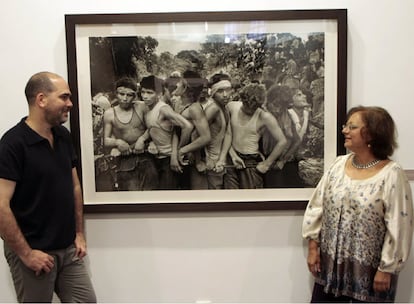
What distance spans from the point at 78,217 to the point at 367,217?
1.26 m

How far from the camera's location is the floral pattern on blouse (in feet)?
5.22

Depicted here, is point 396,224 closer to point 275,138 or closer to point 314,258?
point 314,258

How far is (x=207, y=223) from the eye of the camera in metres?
2.01

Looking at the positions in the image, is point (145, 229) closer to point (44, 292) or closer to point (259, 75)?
point (44, 292)

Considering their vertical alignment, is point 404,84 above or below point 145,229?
above

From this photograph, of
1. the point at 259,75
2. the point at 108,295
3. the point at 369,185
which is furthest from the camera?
the point at 108,295

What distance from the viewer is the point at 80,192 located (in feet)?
6.17

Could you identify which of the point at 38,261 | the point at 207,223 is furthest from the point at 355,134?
the point at 38,261

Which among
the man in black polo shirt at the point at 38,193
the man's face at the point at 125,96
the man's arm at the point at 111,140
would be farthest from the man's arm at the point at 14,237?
the man's face at the point at 125,96

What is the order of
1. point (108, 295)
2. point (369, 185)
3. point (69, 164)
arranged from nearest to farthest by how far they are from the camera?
point (369, 185) → point (69, 164) → point (108, 295)

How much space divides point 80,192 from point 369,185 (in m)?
1.27

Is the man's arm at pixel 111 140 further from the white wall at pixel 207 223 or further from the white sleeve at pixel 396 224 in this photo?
the white sleeve at pixel 396 224

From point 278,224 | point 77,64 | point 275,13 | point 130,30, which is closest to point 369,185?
point 278,224

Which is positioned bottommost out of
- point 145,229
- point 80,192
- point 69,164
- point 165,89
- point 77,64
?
point 145,229
